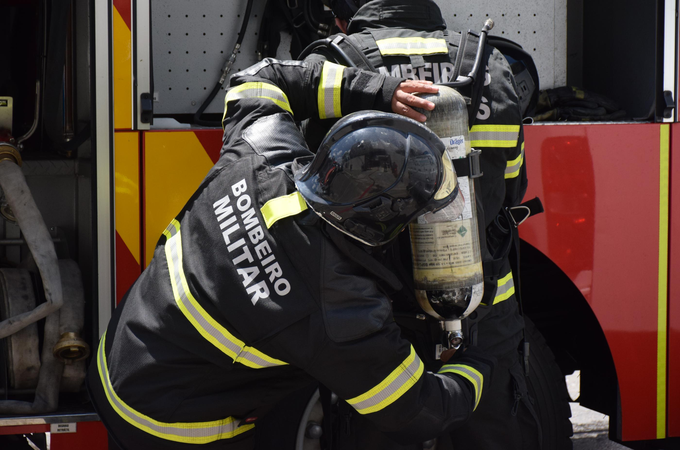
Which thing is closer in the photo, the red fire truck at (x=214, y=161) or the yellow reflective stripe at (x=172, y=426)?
the yellow reflective stripe at (x=172, y=426)

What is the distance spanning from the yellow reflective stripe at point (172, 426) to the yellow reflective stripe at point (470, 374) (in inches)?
25.3

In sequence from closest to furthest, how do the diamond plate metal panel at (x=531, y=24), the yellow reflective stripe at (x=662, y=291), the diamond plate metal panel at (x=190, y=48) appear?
the yellow reflective stripe at (x=662, y=291)
the diamond plate metal panel at (x=190, y=48)
the diamond plate metal panel at (x=531, y=24)

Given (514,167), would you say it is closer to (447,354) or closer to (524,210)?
(524,210)

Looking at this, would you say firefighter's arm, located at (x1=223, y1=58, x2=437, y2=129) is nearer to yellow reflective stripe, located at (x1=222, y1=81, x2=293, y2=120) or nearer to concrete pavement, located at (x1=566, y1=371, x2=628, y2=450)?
yellow reflective stripe, located at (x1=222, y1=81, x2=293, y2=120)

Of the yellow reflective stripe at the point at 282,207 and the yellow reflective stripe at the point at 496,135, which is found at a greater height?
the yellow reflective stripe at the point at 496,135

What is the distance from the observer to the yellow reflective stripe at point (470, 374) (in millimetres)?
1877

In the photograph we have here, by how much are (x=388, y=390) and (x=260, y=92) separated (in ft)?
3.02

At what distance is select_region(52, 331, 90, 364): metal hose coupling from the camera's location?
2.30 m

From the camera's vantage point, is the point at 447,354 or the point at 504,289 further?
the point at 504,289

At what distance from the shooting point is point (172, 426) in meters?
1.78

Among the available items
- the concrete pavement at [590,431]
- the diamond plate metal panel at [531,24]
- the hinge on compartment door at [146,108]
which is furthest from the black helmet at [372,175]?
the concrete pavement at [590,431]

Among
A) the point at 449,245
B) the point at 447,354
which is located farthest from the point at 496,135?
the point at 447,354

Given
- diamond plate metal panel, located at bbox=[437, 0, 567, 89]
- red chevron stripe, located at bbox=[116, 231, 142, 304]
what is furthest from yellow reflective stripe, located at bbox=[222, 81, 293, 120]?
diamond plate metal panel, located at bbox=[437, 0, 567, 89]

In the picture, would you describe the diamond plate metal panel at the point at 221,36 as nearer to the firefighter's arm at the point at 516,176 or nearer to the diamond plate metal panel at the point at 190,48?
the diamond plate metal panel at the point at 190,48
